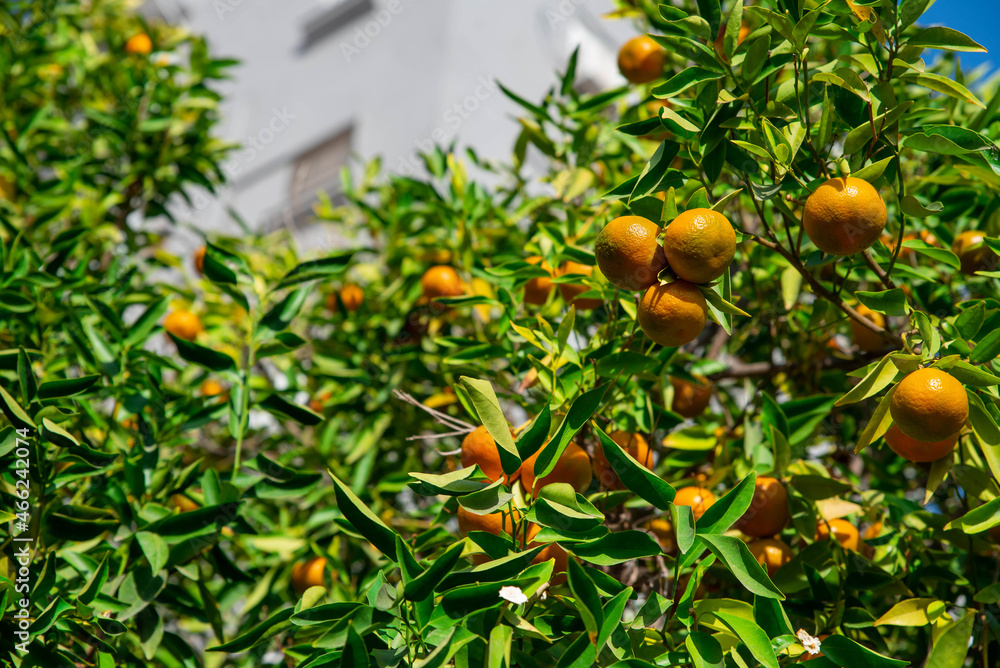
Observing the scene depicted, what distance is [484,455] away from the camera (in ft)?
3.42

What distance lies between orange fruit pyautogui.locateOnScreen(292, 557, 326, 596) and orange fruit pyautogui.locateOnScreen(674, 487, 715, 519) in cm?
86

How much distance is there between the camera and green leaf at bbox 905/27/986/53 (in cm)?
101

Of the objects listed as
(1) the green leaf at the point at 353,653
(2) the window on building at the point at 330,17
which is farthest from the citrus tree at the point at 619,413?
(2) the window on building at the point at 330,17

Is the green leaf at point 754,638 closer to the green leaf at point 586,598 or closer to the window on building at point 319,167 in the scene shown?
the green leaf at point 586,598

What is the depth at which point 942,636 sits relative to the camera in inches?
38.4

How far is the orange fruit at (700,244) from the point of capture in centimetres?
92

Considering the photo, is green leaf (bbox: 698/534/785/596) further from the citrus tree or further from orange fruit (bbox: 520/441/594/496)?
orange fruit (bbox: 520/441/594/496)

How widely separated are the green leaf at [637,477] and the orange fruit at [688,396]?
686 mm

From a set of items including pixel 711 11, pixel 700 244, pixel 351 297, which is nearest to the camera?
pixel 700 244

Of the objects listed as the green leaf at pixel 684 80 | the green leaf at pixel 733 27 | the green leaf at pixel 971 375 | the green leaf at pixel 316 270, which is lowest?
the green leaf at pixel 971 375

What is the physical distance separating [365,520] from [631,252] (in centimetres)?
48

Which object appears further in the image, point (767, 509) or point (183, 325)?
point (183, 325)

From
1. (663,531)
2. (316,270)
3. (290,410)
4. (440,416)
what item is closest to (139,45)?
(316,270)

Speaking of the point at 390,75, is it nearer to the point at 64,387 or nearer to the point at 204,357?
the point at 204,357
